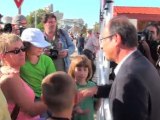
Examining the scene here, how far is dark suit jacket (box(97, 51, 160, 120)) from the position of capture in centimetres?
266

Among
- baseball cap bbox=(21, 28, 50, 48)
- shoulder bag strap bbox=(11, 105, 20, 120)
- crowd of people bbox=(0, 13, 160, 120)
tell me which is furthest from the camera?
baseball cap bbox=(21, 28, 50, 48)

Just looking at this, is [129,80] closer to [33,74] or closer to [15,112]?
[15,112]

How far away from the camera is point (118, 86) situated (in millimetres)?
2768

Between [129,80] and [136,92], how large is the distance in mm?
103

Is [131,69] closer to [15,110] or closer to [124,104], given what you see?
[124,104]

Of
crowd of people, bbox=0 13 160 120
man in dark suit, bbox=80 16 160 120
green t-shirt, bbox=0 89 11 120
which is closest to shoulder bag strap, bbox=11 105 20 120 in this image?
crowd of people, bbox=0 13 160 120

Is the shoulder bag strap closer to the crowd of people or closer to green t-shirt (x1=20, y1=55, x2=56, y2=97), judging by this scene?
the crowd of people

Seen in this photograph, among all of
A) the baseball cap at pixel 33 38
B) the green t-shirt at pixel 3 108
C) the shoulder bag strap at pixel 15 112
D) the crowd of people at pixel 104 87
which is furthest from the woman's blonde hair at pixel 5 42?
the baseball cap at pixel 33 38

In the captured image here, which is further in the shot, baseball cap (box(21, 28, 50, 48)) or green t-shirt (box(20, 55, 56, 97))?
green t-shirt (box(20, 55, 56, 97))

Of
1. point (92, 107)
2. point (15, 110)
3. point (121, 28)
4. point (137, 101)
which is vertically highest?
point (121, 28)

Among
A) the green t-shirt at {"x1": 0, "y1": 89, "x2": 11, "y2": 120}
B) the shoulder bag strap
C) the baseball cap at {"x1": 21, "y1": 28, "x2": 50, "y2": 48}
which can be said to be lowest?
the shoulder bag strap

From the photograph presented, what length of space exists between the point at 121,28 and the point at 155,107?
0.66 metres

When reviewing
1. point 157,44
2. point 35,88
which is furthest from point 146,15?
point 35,88

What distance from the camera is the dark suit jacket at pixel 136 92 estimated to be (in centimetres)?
266
